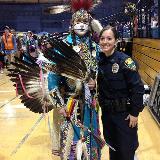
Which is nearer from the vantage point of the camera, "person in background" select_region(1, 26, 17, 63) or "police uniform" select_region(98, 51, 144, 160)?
"police uniform" select_region(98, 51, 144, 160)

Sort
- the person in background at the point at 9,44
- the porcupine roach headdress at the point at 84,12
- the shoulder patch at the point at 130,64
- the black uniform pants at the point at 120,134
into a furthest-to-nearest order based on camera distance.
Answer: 1. the person in background at the point at 9,44
2. the porcupine roach headdress at the point at 84,12
3. the black uniform pants at the point at 120,134
4. the shoulder patch at the point at 130,64

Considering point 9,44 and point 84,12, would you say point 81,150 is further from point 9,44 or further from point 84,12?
point 9,44

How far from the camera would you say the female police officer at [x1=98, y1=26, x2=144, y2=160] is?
2436mm

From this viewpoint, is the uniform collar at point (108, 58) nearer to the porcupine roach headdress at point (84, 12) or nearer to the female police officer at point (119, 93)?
the female police officer at point (119, 93)

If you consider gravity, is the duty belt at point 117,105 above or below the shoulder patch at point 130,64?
below

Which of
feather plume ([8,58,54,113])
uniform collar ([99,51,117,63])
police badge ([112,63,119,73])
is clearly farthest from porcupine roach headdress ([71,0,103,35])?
feather plume ([8,58,54,113])

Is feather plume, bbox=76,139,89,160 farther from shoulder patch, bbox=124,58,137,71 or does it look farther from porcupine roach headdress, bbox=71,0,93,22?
porcupine roach headdress, bbox=71,0,93,22

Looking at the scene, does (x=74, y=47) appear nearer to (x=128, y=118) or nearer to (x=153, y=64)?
(x=128, y=118)

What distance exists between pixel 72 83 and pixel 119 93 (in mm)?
352

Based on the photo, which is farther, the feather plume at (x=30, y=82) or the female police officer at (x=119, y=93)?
the feather plume at (x=30, y=82)

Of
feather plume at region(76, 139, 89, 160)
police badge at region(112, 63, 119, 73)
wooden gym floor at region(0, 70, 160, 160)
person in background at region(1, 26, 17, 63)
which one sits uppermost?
police badge at region(112, 63, 119, 73)

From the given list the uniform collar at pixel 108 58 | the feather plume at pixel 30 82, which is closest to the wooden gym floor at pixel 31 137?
the feather plume at pixel 30 82

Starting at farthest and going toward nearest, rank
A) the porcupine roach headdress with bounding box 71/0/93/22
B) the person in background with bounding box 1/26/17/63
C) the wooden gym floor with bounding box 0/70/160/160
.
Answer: the person in background with bounding box 1/26/17/63 < the wooden gym floor with bounding box 0/70/160/160 < the porcupine roach headdress with bounding box 71/0/93/22

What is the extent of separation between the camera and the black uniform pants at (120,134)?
8.38 ft
